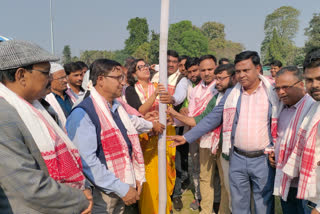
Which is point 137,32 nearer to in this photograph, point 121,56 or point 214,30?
point 121,56

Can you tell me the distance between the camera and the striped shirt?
317 cm

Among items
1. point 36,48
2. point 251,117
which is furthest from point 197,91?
point 36,48

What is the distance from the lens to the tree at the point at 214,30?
10700 cm

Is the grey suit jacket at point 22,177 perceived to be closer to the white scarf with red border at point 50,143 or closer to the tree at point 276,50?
the white scarf with red border at point 50,143

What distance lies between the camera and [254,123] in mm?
3191

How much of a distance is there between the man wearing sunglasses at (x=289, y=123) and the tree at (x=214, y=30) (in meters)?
110

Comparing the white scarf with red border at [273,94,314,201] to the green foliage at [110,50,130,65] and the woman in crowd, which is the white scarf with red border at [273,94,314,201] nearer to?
the woman in crowd

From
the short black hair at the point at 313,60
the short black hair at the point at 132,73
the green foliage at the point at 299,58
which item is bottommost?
the short black hair at the point at 132,73

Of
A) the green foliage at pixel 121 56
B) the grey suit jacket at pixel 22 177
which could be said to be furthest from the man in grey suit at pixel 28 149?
the green foliage at pixel 121 56

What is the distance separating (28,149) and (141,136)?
2.29 meters

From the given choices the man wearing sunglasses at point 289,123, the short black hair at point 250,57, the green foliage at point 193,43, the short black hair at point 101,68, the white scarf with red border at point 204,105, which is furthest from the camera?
the green foliage at point 193,43

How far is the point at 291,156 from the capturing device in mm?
2463

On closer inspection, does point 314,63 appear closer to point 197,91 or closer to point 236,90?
point 236,90

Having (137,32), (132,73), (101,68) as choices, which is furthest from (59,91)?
(137,32)
